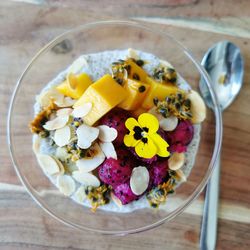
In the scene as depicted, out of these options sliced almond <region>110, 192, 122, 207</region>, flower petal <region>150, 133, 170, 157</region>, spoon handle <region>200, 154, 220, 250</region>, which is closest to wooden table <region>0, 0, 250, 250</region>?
spoon handle <region>200, 154, 220, 250</region>

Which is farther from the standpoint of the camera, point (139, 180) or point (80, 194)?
point (80, 194)

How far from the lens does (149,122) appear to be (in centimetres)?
71

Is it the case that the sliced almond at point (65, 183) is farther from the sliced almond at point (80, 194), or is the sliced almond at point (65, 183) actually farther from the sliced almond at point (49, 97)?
the sliced almond at point (49, 97)

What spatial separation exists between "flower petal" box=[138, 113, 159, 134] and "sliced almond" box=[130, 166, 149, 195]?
0.08 metres

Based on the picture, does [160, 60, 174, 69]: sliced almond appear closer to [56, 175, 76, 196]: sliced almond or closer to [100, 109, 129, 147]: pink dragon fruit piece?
[100, 109, 129, 147]: pink dragon fruit piece

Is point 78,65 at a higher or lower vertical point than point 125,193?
higher

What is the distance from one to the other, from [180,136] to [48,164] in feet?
0.90

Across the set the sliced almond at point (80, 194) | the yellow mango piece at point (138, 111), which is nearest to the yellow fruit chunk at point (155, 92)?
the yellow mango piece at point (138, 111)

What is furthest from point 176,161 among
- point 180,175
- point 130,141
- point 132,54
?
point 132,54

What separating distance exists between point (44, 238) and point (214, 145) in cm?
43

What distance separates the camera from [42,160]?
0.85 m

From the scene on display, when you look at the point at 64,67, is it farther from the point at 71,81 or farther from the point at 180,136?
the point at 180,136

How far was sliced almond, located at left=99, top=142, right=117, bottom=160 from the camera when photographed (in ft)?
2.43

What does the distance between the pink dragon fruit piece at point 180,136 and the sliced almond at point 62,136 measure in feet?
0.61
